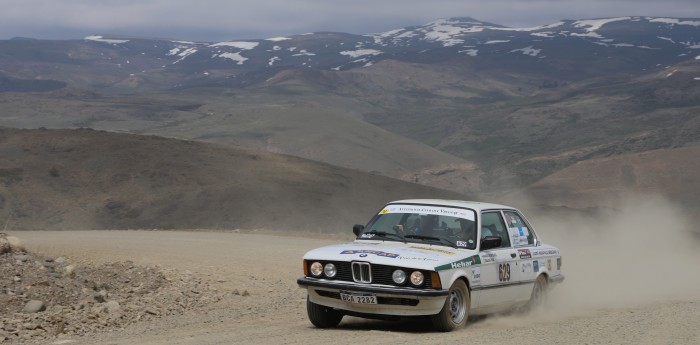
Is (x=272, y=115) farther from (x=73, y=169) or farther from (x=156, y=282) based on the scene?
(x=156, y=282)

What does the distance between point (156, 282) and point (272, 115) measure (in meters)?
131

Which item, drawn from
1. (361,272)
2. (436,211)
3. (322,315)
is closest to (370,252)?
(361,272)

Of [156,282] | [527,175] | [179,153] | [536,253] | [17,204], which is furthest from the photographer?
[527,175]

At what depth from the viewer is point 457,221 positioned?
503 inches

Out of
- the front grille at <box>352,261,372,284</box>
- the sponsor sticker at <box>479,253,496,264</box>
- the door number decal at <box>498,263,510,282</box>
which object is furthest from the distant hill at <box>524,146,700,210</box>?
the front grille at <box>352,261,372,284</box>

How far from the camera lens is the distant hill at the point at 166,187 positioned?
5403cm

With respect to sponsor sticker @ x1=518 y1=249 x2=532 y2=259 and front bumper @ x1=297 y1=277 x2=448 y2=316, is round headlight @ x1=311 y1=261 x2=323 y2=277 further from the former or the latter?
sponsor sticker @ x1=518 y1=249 x2=532 y2=259

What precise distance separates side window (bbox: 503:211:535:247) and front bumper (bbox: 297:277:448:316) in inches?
99.5

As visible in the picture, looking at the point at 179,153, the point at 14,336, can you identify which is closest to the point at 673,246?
the point at 14,336

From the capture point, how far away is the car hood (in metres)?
11.4

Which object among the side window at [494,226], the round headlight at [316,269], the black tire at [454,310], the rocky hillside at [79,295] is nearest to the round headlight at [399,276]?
the black tire at [454,310]

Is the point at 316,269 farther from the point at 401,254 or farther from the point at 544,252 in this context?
the point at 544,252

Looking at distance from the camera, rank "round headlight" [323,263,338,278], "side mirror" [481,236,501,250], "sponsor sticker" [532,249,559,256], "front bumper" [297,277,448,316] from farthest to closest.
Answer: "sponsor sticker" [532,249,559,256] → "side mirror" [481,236,501,250] → "round headlight" [323,263,338,278] → "front bumper" [297,277,448,316]

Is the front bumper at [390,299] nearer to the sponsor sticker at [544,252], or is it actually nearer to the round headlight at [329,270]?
the round headlight at [329,270]
